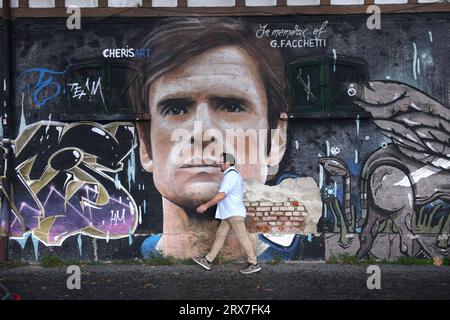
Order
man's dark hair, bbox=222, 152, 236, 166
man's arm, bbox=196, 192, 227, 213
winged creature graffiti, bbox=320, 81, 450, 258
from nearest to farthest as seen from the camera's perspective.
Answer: man's arm, bbox=196, 192, 227, 213, man's dark hair, bbox=222, 152, 236, 166, winged creature graffiti, bbox=320, 81, 450, 258

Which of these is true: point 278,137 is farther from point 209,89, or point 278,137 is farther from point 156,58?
point 156,58

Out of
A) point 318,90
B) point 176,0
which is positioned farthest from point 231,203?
point 176,0

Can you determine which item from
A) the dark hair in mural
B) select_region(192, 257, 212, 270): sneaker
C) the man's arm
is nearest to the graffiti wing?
the dark hair in mural

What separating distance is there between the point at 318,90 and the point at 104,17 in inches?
142

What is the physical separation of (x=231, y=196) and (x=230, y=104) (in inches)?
61.7

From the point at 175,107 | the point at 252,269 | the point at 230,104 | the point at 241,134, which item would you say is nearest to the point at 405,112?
the point at 241,134

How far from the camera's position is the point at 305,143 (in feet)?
31.5

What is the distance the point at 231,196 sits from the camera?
8.96m

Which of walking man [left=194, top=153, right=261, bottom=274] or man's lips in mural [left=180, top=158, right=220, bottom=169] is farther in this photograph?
man's lips in mural [left=180, top=158, right=220, bottom=169]

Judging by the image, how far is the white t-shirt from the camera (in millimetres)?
8930

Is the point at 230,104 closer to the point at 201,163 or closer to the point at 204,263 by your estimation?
the point at 201,163

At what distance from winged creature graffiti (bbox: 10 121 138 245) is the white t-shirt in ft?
5.15

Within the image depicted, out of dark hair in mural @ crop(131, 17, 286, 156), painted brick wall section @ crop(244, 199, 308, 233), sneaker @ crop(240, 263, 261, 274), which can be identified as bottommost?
sneaker @ crop(240, 263, 261, 274)

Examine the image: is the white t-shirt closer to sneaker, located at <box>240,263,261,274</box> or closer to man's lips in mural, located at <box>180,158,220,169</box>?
man's lips in mural, located at <box>180,158,220,169</box>
